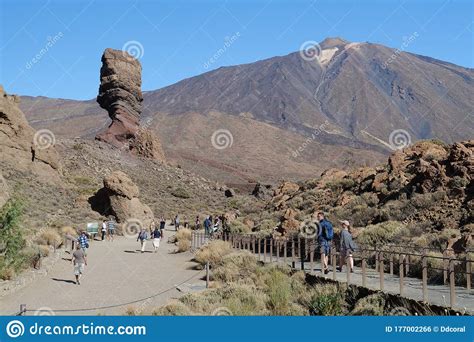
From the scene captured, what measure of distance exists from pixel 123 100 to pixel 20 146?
27966mm

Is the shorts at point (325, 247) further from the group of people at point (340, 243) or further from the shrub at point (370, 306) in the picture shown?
the shrub at point (370, 306)

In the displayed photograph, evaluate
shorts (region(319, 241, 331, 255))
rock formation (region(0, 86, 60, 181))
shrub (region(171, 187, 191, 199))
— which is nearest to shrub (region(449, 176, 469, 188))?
shorts (region(319, 241, 331, 255))

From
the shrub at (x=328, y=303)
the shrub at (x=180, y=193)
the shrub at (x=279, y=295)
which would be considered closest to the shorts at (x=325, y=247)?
the shrub at (x=279, y=295)

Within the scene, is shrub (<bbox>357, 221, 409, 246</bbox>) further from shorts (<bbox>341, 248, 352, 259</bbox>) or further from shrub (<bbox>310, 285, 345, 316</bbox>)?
shrub (<bbox>310, 285, 345, 316</bbox>)

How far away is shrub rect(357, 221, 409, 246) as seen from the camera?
1941 centimetres

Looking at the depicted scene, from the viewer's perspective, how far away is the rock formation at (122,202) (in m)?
39.1

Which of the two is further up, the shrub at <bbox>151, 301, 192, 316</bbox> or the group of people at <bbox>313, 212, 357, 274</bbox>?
the group of people at <bbox>313, 212, 357, 274</bbox>

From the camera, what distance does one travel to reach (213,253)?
21.3 metres

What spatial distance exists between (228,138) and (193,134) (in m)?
8.32

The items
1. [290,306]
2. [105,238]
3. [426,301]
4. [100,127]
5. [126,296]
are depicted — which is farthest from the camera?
[100,127]

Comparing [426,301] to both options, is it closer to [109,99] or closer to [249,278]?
[249,278]

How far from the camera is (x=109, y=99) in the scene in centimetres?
Result: 7256

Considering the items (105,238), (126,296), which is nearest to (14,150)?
(105,238)

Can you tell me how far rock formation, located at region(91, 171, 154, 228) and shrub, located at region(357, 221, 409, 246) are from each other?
69.6ft
